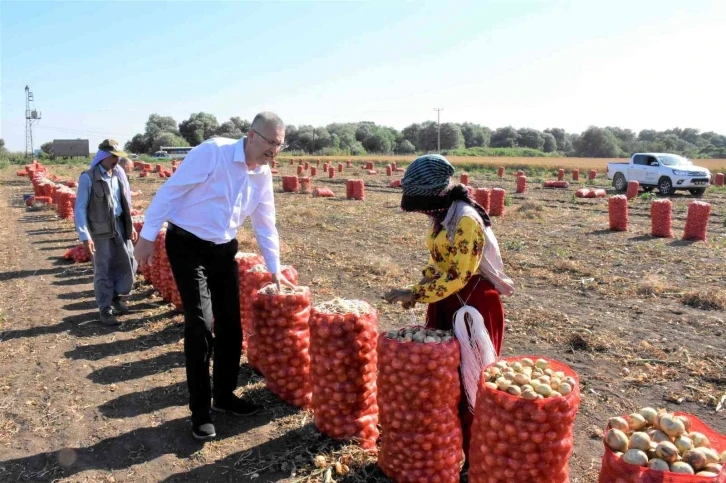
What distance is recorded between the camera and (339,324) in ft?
11.5

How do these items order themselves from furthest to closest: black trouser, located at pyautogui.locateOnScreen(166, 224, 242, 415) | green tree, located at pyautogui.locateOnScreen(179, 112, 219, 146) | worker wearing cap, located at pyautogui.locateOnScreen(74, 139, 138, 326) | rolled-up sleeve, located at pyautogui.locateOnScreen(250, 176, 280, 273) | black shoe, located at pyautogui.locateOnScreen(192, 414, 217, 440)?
green tree, located at pyautogui.locateOnScreen(179, 112, 219, 146), worker wearing cap, located at pyautogui.locateOnScreen(74, 139, 138, 326), rolled-up sleeve, located at pyautogui.locateOnScreen(250, 176, 280, 273), black shoe, located at pyautogui.locateOnScreen(192, 414, 217, 440), black trouser, located at pyautogui.locateOnScreen(166, 224, 242, 415)

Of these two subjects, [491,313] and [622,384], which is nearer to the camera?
[491,313]

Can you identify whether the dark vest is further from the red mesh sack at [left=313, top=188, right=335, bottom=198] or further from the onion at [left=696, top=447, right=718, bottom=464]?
the red mesh sack at [left=313, top=188, right=335, bottom=198]

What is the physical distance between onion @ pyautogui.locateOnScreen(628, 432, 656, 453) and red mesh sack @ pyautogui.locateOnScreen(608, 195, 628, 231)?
11.1 meters

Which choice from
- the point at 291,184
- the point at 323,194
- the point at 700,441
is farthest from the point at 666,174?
the point at 700,441

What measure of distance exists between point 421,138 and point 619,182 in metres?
65.4

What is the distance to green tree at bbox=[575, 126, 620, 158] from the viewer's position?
252ft

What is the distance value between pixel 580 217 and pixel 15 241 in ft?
44.1

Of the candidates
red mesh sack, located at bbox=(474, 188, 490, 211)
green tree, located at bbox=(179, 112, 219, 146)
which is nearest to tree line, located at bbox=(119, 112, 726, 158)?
green tree, located at bbox=(179, 112, 219, 146)

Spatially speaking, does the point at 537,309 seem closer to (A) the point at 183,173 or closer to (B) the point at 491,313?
(B) the point at 491,313

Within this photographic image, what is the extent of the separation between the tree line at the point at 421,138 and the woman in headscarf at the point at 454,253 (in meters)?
63.5

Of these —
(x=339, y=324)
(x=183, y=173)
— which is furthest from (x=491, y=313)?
(x=183, y=173)

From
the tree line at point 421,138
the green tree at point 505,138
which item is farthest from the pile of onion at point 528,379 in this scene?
the green tree at point 505,138

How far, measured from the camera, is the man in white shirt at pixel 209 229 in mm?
3500
